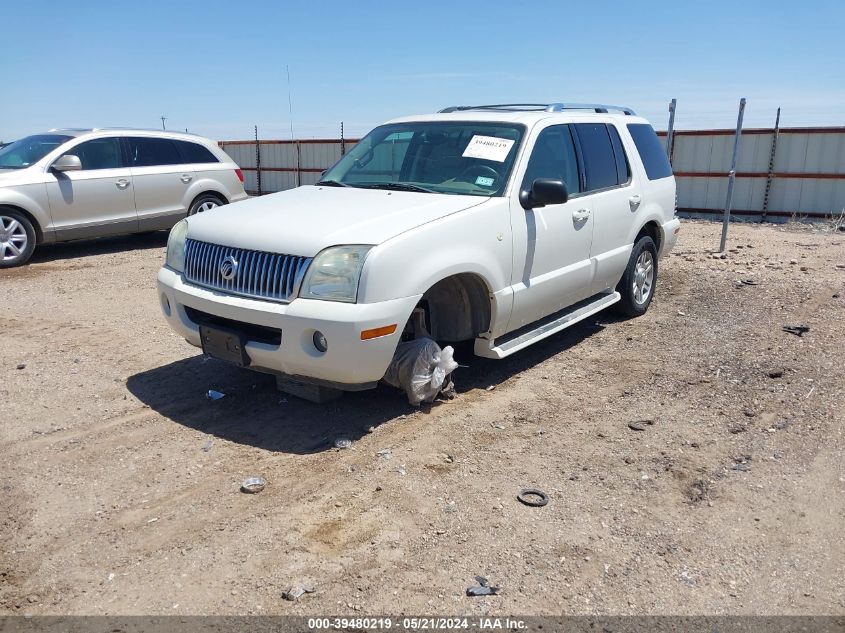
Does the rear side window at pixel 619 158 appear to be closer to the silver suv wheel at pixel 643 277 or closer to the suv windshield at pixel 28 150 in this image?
the silver suv wheel at pixel 643 277

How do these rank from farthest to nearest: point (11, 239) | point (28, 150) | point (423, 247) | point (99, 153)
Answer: point (99, 153) < point (28, 150) < point (11, 239) < point (423, 247)

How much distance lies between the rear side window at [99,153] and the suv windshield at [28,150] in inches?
9.2

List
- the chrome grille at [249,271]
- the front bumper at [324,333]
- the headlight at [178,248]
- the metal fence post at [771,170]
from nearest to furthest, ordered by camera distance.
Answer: the front bumper at [324,333] → the chrome grille at [249,271] → the headlight at [178,248] → the metal fence post at [771,170]

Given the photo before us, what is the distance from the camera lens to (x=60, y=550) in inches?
129

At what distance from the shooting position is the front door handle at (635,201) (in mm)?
6488

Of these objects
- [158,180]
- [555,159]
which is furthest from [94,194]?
[555,159]

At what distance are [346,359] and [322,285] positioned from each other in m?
0.43

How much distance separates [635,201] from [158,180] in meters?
7.26

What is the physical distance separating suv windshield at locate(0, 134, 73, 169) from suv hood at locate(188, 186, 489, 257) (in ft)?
20.4

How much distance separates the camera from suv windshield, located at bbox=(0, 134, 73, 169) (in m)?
9.84

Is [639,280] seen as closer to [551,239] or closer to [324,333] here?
[551,239]

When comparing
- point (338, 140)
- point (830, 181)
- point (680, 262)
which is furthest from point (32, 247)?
point (830, 181)

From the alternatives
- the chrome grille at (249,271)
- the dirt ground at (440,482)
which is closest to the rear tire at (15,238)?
the dirt ground at (440,482)

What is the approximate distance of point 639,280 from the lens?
7098 millimetres
